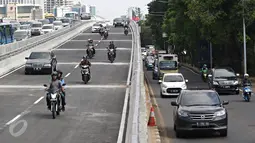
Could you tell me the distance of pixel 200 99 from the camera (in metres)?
19.9

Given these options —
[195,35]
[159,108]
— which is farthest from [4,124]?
[195,35]

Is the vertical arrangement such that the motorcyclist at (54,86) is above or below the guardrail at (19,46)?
below

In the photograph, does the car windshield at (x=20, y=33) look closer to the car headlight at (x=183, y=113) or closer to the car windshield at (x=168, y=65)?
the car windshield at (x=168, y=65)

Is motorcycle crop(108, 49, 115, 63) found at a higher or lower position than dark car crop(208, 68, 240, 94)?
higher

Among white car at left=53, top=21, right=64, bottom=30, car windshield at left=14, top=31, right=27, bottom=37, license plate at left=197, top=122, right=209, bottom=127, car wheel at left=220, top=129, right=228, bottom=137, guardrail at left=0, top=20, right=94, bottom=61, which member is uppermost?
white car at left=53, top=21, right=64, bottom=30

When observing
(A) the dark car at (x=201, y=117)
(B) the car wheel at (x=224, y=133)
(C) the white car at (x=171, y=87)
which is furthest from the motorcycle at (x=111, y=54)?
(B) the car wheel at (x=224, y=133)

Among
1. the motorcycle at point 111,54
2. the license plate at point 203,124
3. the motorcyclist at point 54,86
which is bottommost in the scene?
the license plate at point 203,124

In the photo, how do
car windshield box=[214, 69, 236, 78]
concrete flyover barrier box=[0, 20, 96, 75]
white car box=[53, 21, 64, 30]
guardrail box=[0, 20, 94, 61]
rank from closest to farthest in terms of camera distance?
car windshield box=[214, 69, 236, 78] < concrete flyover barrier box=[0, 20, 96, 75] < guardrail box=[0, 20, 94, 61] < white car box=[53, 21, 64, 30]

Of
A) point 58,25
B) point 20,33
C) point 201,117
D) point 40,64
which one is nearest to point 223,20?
point 40,64

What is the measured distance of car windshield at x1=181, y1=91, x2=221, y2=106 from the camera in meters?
19.6

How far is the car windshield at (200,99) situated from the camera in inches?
770

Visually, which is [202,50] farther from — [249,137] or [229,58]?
[249,137]

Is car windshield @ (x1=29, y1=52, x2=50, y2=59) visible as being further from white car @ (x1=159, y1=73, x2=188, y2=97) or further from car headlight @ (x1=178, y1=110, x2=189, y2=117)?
car headlight @ (x1=178, y1=110, x2=189, y2=117)

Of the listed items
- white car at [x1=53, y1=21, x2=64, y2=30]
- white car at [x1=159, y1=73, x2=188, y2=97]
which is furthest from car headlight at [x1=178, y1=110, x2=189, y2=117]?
white car at [x1=53, y1=21, x2=64, y2=30]
